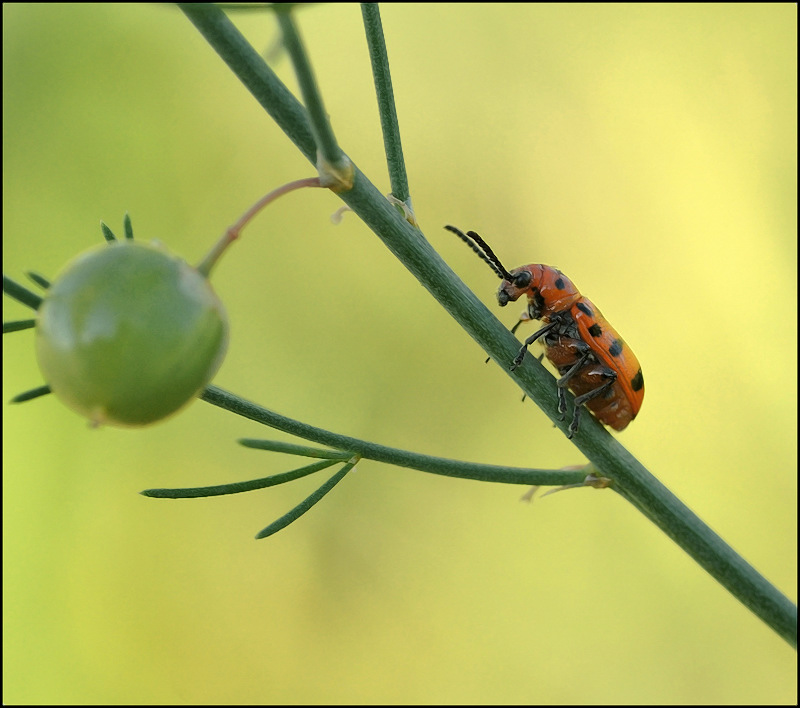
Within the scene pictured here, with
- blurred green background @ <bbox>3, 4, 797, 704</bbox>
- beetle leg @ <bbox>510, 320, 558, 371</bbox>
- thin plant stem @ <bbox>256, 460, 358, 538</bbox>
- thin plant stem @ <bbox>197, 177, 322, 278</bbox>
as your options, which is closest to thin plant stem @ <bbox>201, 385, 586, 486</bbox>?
thin plant stem @ <bbox>256, 460, 358, 538</bbox>

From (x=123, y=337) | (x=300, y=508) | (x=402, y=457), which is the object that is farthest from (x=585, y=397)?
(x=123, y=337)

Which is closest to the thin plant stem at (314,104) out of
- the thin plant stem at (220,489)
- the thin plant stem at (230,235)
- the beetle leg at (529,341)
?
the thin plant stem at (230,235)

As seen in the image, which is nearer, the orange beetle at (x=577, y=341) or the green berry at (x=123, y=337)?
the green berry at (x=123, y=337)

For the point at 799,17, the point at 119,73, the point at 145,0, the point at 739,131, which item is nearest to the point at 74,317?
the point at 145,0

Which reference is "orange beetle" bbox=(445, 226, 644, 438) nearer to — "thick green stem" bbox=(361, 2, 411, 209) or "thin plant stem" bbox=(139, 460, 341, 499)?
"thick green stem" bbox=(361, 2, 411, 209)

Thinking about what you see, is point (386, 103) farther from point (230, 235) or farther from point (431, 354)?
point (431, 354)

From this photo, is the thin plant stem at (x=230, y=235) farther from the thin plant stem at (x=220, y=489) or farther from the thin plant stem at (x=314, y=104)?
the thin plant stem at (x=220, y=489)

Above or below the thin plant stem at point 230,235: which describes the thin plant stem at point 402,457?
below
